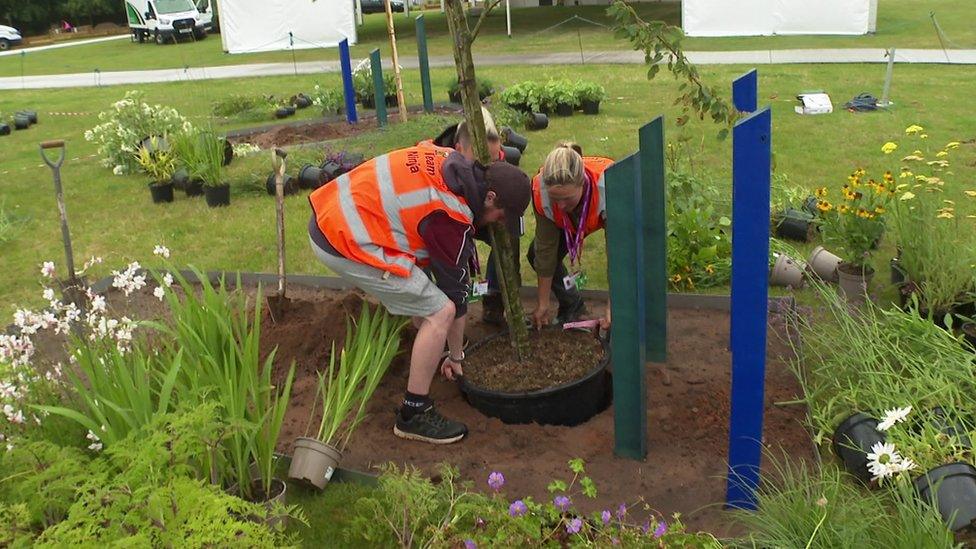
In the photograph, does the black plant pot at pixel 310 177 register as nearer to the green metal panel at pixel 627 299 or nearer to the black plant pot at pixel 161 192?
the black plant pot at pixel 161 192

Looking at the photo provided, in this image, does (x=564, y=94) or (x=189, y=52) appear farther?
(x=189, y=52)

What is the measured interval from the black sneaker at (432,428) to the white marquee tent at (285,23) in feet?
67.9

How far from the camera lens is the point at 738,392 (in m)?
2.70

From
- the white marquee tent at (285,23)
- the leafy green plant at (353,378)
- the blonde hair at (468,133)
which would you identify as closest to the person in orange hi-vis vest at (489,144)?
the blonde hair at (468,133)

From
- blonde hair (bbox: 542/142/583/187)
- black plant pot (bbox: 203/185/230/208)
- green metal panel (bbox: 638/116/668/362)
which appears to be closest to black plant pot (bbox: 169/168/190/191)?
black plant pot (bbox: 203/185/230/208)

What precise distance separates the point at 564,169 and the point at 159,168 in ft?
19.4

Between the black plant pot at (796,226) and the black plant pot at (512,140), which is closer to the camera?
the black plant pot at (796,226)

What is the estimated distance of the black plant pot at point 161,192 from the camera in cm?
782

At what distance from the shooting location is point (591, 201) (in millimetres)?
3809

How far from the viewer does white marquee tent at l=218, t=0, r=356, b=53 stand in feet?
74.1

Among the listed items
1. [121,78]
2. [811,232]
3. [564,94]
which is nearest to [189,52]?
[121,78]

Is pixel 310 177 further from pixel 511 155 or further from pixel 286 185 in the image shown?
pixel 511 155

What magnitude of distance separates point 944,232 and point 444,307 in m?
2.71

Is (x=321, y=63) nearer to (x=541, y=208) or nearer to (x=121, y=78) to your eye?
(x=121, y=78)
